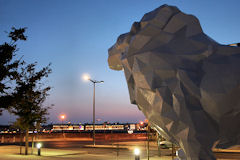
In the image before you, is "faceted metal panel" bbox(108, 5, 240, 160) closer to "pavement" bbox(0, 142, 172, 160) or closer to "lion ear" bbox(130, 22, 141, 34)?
"lion ear" bbox(130, 22, 141, 34)

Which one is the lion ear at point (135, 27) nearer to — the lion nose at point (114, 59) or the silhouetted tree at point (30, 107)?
the lion nose at point (114, 59)

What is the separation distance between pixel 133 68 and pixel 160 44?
647 mm

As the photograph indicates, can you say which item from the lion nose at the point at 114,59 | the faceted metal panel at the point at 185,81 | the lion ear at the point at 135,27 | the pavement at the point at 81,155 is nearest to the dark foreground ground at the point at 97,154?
the pavement at the point at 81,155

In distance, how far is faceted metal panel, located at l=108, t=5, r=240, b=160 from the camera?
4.07 m

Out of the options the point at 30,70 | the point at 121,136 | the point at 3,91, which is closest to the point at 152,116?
the point at 3,91

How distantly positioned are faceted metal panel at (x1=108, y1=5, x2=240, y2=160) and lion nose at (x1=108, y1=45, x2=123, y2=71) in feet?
2.10

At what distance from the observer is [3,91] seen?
10.3m

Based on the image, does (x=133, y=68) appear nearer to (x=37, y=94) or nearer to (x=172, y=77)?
(x=172, y=77)

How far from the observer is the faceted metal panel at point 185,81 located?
407cm

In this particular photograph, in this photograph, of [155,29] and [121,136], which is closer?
[155,29]

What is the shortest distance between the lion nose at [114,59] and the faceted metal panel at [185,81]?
0.64 meters

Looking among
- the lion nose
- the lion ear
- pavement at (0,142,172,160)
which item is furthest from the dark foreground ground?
the lion ear

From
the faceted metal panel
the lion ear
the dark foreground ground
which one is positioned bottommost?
the dark foreground ground

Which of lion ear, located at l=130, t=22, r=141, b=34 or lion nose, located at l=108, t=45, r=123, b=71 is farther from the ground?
lion ear, located at l=130, t=22, r=141, b=34
